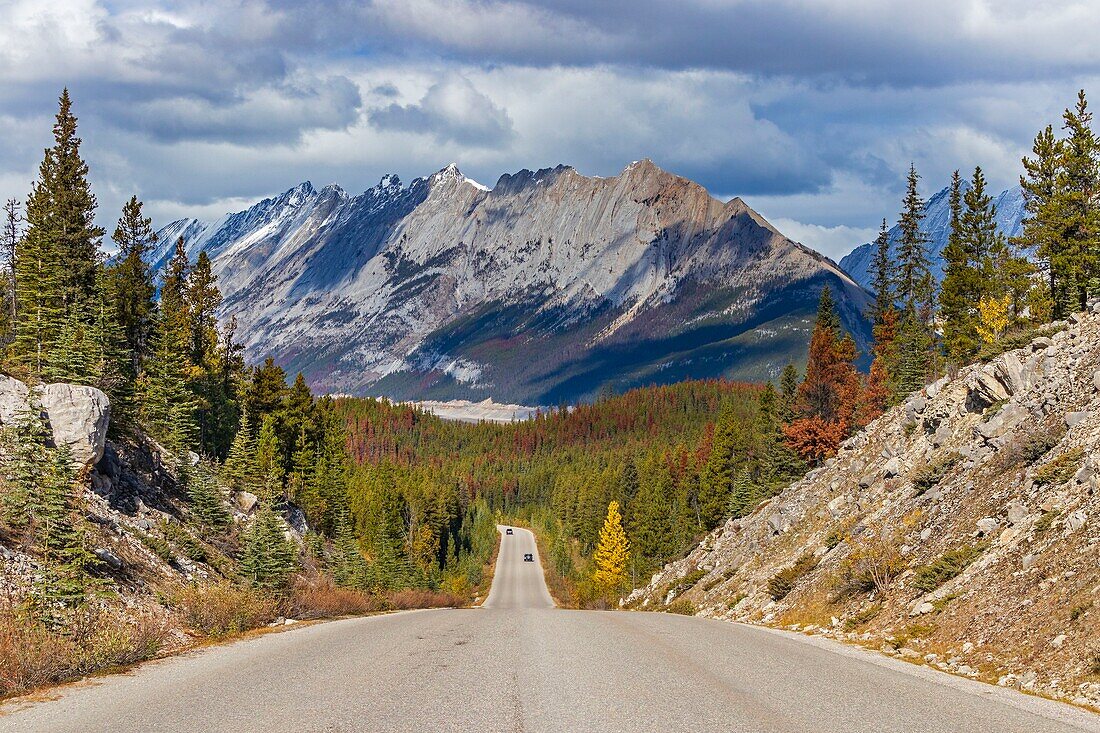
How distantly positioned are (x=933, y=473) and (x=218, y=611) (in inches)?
998

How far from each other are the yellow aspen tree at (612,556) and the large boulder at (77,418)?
7355 cm

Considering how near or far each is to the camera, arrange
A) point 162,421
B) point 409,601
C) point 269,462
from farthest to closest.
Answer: point 269,462, point 162,421, point 409,601

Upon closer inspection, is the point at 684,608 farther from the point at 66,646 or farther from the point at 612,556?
the point at 612,556

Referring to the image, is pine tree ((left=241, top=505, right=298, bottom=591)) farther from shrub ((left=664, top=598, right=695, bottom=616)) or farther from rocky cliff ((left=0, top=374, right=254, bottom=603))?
shrub ((left=664, top=598, right=695, bottom=616))

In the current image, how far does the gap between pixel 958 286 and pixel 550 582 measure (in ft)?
207

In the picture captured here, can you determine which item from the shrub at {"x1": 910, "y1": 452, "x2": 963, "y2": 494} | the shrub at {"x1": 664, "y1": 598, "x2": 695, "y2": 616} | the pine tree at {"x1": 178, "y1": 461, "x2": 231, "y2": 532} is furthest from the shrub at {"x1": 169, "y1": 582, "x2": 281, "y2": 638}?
the shrub at {"x1": 664, "y1": 598, "x2": 695, "y2": 616}

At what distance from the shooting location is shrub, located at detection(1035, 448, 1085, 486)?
2009cm

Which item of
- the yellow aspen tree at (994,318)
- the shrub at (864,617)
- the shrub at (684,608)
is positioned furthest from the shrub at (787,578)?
the yellow aspen tree at (994,318)

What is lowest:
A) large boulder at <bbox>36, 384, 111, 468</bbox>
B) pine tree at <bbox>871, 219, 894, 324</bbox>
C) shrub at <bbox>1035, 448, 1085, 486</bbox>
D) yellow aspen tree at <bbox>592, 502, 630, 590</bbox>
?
yellow aspen tree at <bbox>592, 502, 630, 590</bbox>

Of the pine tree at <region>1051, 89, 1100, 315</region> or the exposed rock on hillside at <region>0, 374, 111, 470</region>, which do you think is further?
the pine tree at <region>1051, 89, 1100, 315</region>

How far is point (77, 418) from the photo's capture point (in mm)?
24266

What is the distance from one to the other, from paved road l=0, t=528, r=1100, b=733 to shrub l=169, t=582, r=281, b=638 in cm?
185

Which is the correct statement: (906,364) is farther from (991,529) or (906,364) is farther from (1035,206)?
(991,529)

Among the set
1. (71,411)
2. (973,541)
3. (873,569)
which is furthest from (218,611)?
(973,541)
